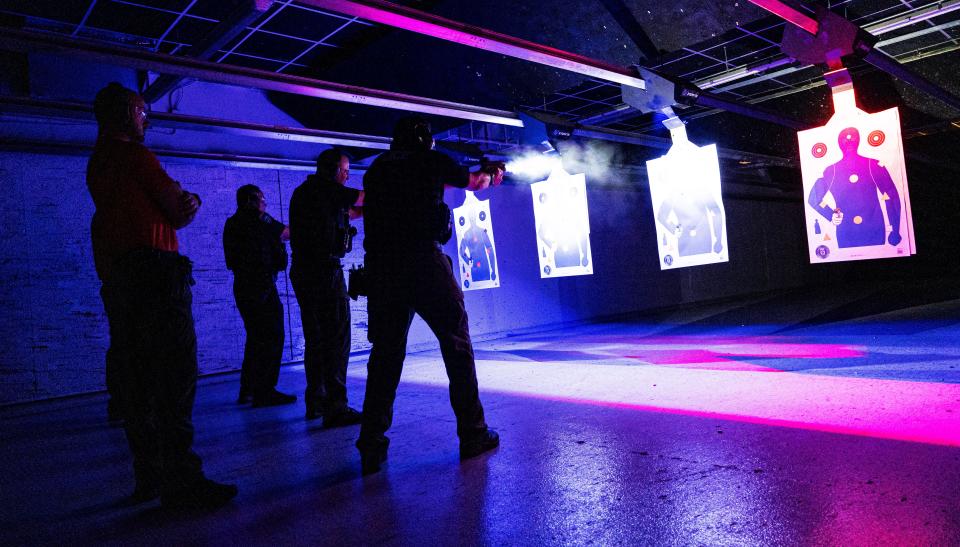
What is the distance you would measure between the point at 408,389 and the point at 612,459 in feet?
9.27

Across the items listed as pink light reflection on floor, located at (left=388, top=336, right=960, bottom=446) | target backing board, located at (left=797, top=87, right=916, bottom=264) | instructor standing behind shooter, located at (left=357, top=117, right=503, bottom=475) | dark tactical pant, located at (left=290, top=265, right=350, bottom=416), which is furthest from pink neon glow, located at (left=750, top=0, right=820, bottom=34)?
dark tactical pant, located at (left=290, top=265, right=350, bottom=416)

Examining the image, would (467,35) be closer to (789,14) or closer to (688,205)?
(789,14)

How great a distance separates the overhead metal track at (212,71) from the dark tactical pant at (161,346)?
2.20 metres

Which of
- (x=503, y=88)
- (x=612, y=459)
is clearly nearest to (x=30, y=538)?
(x=612, y=459)

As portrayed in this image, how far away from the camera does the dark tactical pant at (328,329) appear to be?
376 centimetres

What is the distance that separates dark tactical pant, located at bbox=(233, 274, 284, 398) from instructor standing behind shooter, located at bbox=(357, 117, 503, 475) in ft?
7.67

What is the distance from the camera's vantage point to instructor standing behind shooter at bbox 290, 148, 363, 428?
377 centimetres

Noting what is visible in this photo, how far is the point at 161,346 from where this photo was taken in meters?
2.32

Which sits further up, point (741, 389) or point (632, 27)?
point (632, 27)

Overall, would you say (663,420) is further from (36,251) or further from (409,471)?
(36,251)

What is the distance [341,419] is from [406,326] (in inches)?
48.7

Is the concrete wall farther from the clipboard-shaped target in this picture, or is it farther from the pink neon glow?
the pink neon glow

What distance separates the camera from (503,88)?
6.15m

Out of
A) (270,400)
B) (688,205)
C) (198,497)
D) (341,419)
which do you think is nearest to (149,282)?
(198,497)
